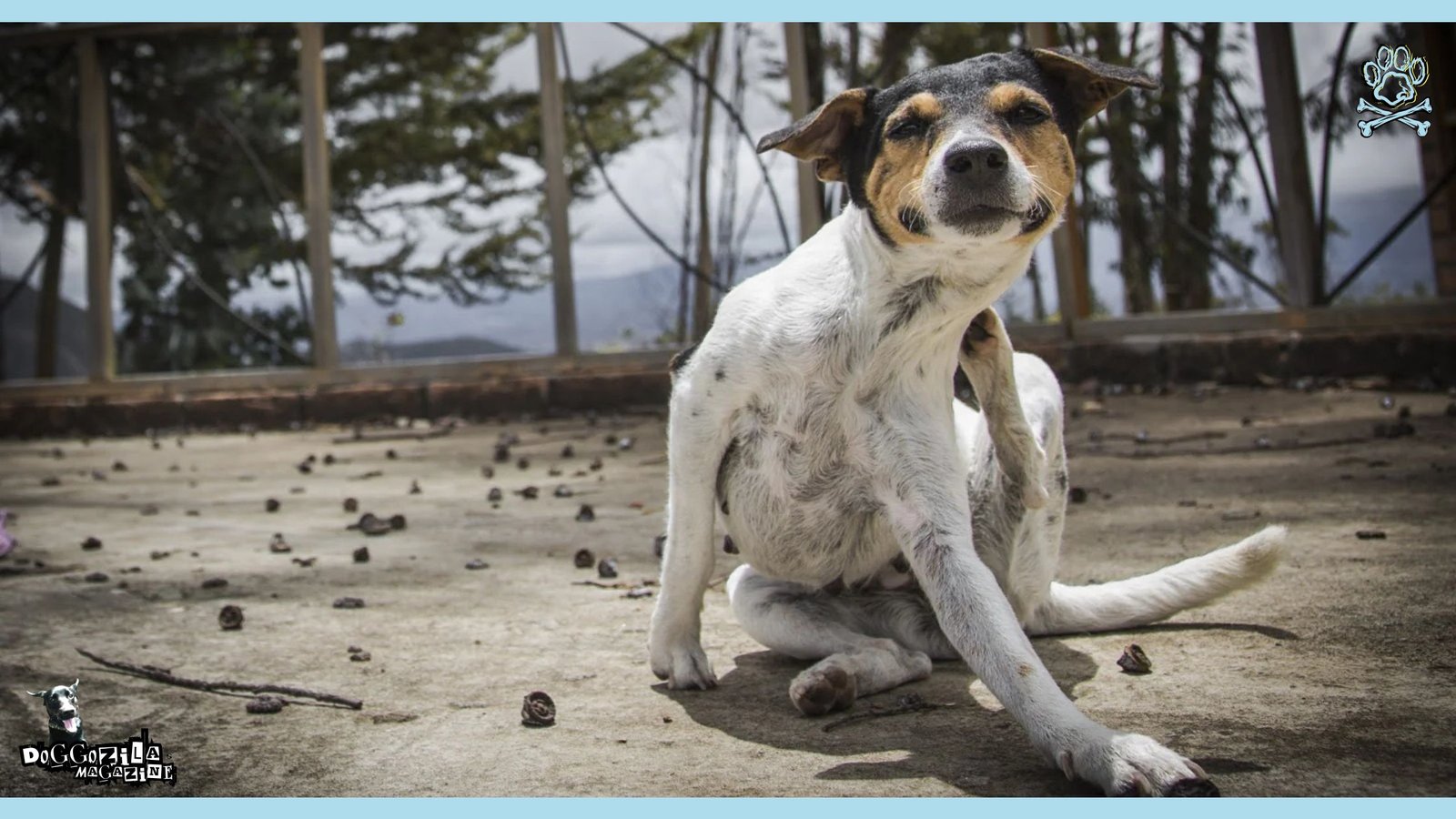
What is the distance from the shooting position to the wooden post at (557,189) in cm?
1038

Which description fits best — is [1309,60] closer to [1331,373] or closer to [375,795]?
[1331,373]

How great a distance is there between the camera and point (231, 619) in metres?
3.79

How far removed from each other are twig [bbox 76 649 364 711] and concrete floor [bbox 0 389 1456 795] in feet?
0.09

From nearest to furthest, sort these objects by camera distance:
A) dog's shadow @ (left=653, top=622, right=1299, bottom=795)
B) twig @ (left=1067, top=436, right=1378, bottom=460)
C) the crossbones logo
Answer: dog's shadow @ (left=653, top=622, right=1299, bottom=795)
the crossbones logo
twig @ (left=1067, top=436, right=1378, bottom=460)

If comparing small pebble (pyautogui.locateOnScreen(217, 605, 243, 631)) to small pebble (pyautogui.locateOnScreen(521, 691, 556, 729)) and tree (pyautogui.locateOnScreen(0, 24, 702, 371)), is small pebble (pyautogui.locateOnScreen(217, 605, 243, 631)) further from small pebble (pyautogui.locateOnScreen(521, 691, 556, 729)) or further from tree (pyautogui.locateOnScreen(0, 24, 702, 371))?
tree (pyautogui.locateOnScreen(0, 24, 702, 371))

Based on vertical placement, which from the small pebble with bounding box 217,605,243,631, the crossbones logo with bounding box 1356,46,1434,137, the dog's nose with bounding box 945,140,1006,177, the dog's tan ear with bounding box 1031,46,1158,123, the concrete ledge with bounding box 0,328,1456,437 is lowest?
the small pebble with bounding box 217,605,243,631

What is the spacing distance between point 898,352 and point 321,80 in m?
8.89

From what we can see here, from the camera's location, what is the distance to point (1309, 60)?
357 inches

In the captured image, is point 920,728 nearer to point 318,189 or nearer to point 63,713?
point 63,713

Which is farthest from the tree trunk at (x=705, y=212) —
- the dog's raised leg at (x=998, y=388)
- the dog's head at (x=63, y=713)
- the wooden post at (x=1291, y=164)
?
the dog's head at (x=63, y=713)

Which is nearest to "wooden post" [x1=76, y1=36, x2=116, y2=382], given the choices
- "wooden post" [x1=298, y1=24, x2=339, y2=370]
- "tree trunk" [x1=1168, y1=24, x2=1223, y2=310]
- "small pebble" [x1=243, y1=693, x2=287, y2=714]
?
"wooden post" [x1=298, y1=24, x2=339, y2=370]

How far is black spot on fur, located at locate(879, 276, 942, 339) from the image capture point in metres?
2.89

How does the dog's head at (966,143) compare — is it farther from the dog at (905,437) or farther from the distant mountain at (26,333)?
the distant mountain at (26,333)

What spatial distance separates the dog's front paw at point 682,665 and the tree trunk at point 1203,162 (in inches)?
288
